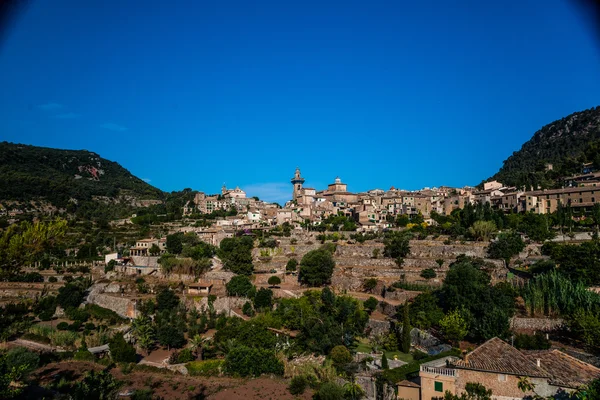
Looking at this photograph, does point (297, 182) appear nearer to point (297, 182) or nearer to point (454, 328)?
point (297, 182)

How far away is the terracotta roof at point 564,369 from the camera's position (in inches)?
492

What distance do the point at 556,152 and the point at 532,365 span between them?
77.6 metres

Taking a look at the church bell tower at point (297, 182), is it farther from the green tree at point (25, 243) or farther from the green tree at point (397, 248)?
the green tree at point (25, 243)

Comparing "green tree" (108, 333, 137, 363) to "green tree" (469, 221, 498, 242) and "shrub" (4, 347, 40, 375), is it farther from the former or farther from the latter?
"green tree" (469, 221, 498, 242)

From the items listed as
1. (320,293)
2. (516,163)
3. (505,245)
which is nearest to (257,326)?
(320,293)

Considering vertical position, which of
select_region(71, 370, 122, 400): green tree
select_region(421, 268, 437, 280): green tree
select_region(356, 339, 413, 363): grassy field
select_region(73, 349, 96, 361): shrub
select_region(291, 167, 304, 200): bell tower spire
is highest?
select_region(291, 167, 304, 200): bell tower spire

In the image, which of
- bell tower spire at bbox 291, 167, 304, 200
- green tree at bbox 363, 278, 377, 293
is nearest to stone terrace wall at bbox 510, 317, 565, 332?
green tree at bbox 363, 278, 377, 293

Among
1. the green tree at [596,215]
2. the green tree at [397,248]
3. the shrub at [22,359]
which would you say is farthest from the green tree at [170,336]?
the green tree at [596,215]

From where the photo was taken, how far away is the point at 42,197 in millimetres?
72938

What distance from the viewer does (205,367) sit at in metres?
19.7

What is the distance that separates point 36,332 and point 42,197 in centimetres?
5571

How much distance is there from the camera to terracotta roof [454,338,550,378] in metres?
12.9

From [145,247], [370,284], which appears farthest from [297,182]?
[370,284]

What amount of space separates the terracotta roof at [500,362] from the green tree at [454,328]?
6224mm
